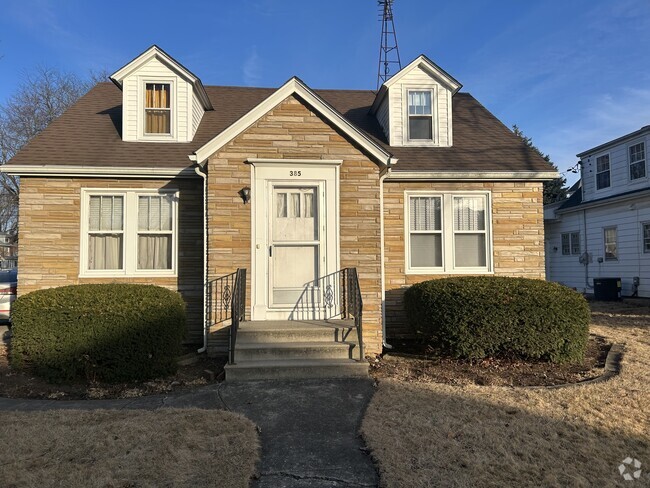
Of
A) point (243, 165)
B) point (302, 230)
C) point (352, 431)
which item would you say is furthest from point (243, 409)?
point (243, 165)

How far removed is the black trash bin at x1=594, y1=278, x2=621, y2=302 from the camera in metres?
15.4

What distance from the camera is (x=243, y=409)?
16.1ft

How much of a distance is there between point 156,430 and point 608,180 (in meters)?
17.7

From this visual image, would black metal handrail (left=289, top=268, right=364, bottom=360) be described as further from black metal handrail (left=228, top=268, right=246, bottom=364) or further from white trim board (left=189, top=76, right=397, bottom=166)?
white trim board (left=189, top=76, right=397, bottom=166)

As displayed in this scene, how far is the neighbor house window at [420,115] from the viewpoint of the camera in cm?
984

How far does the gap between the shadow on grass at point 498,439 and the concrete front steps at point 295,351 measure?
1066 millimetres

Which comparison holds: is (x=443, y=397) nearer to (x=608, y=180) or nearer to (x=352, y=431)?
(x=352, y=431)

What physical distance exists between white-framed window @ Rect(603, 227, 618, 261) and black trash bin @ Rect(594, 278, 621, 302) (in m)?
1.09

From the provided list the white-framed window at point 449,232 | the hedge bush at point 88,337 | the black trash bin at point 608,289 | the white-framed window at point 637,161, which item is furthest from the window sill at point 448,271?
the white-framed window at point 637,161

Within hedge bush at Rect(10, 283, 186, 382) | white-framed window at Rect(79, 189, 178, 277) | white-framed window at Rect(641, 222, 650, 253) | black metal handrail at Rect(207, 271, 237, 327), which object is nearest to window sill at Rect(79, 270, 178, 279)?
white-framed window at Rect(79, 189, 178, 277)

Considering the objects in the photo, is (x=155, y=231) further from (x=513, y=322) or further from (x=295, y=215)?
(x=513, y=322)

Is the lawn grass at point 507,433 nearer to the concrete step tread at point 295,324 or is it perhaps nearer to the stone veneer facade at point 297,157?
the concrete step tread at point 295,324

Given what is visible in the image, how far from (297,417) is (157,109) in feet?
24.9

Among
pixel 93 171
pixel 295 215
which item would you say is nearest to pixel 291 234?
pixel 295 215
